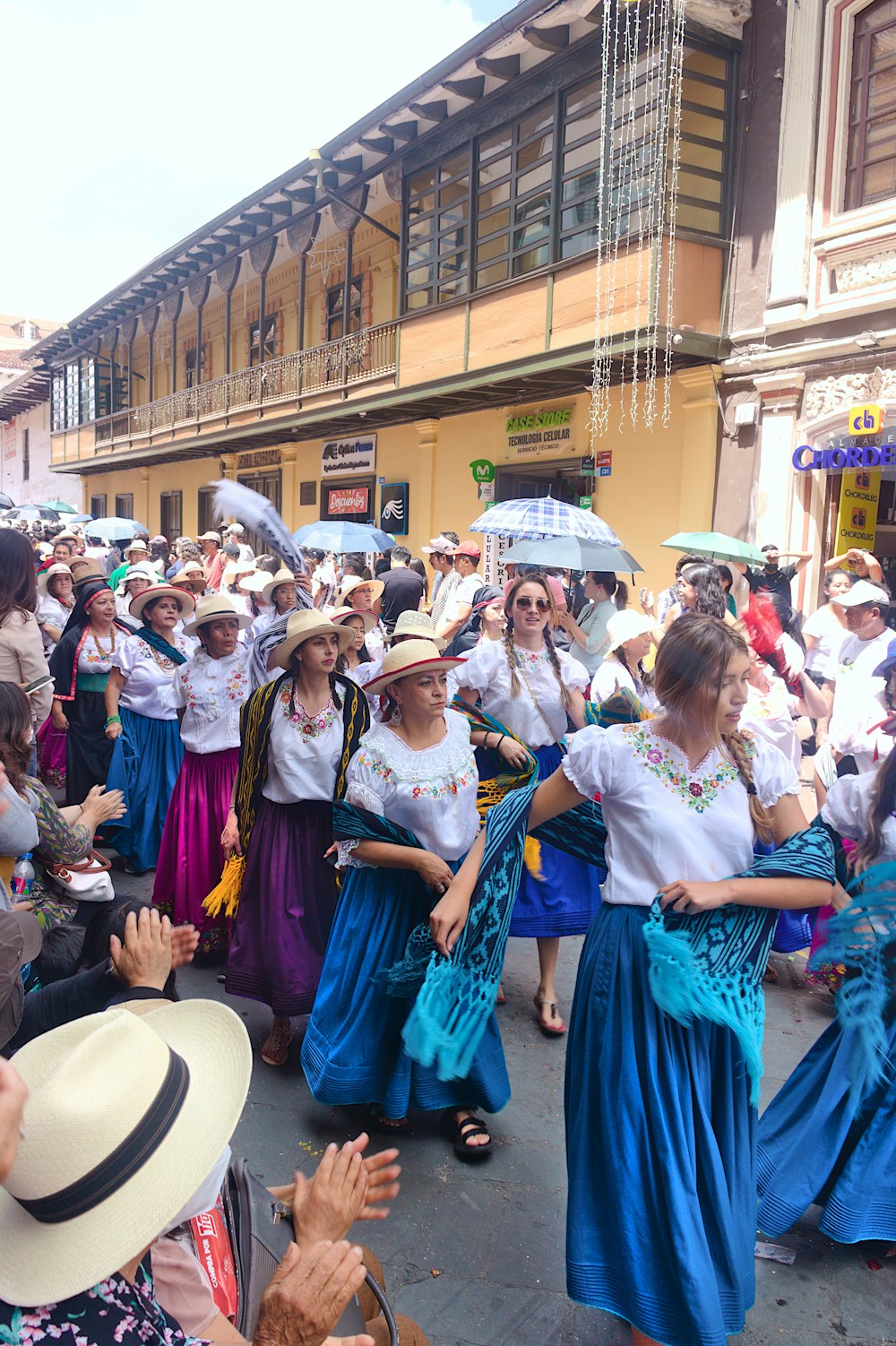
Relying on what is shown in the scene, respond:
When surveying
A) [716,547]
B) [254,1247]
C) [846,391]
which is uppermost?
[846,391]

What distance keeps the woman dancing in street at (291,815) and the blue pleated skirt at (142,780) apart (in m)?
2.22

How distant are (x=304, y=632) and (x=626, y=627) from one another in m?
1.76

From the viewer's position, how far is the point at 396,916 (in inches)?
125

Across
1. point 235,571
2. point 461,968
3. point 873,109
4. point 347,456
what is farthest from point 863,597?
point 347,456

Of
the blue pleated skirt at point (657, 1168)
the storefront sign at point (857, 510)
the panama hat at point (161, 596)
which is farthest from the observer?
the storefront sign at point (857, 510)

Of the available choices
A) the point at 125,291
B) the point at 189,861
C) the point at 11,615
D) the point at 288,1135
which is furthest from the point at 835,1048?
the point at 125,291

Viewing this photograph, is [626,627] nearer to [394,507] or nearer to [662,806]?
[662,806]

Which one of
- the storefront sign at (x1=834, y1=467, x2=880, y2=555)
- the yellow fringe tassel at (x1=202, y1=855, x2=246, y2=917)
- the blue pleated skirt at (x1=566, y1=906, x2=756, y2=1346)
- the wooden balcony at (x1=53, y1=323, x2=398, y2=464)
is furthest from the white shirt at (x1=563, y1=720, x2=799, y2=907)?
the wooden balcony at (x1=53, y1=323, x2=398, y2=464)

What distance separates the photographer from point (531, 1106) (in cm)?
344

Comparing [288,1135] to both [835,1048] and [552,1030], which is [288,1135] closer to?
[552,1030]

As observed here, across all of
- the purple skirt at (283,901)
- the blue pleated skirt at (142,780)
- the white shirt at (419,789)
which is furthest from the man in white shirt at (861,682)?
the blue pleated skirt at (142,780)

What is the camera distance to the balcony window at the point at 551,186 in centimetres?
965

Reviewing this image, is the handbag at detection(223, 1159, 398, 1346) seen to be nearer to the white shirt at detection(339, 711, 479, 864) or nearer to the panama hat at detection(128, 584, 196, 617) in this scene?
the white shirt at detection(339, 711, 479, 864)

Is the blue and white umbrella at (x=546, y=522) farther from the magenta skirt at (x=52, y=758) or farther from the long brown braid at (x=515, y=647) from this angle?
the magenta skirt at (x=52, y=758)
